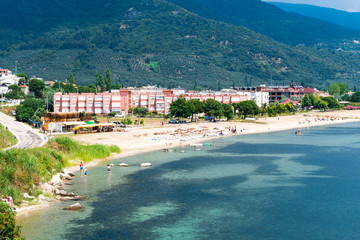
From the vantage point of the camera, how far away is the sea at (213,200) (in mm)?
45625

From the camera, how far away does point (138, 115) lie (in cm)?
16538

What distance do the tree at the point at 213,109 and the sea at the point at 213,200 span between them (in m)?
62.2

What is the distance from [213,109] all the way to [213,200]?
100261mm

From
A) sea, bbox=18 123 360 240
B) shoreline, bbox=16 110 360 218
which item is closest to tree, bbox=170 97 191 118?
shoreline, bbox=16 110 360 218

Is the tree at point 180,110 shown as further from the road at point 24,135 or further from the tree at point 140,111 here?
the road at point 24,135

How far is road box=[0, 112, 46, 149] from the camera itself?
81.7 m

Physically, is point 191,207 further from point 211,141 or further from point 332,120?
point 332,120

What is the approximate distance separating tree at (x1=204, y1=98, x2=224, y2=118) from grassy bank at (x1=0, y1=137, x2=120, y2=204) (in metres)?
79.0

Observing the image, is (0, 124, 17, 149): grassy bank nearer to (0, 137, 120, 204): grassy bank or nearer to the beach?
(0, 137, 120, 204): grassy bank

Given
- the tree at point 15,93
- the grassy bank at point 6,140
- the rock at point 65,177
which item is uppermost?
the tree at point 15,93

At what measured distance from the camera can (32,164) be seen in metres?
59.4

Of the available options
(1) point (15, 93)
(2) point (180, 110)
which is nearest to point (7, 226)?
(2) point (180, 110)

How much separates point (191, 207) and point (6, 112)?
108 meters

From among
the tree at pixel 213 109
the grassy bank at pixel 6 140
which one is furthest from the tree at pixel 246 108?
the grassy bank at pixel 6 140
